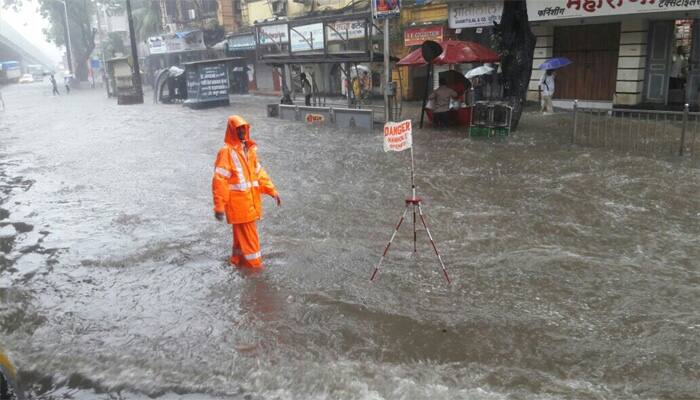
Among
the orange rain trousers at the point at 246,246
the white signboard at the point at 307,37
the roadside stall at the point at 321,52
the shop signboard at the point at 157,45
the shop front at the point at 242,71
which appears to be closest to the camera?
the orange rain trousers at the point at 246,246

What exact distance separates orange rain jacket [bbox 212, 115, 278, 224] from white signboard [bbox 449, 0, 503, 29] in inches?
634

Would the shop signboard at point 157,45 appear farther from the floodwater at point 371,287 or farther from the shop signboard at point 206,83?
the floodwater at point 371,287

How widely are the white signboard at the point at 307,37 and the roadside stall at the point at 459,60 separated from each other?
3188 mm

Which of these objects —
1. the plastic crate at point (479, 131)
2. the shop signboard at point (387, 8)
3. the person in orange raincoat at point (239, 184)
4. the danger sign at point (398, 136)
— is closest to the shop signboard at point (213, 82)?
the shop signboard at point (387, 8)

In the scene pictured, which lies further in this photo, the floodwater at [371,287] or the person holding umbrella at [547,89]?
the person holding umbrella at [547,89]

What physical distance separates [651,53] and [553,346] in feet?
50.7

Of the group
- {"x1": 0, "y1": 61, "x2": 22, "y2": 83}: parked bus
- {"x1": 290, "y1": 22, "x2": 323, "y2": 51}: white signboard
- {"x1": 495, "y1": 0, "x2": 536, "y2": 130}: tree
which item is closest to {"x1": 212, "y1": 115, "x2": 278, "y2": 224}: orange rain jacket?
{"x1": 495, "y1": 0, "x2": 536, "y2": 130}: tree

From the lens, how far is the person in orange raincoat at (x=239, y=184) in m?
6.03

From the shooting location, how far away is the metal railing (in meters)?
11.4

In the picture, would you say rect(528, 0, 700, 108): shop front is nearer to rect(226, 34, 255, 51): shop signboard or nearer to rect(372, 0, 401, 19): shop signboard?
rect(372, 0, 401, 19): shop signboard

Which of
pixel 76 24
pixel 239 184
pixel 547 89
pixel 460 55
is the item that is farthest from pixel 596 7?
pixel 76 24

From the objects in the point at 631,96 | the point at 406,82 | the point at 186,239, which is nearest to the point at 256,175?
the point at 186,239

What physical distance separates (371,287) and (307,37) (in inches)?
567

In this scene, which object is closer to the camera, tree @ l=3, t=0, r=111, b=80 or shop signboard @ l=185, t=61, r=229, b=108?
shop signboard @ l=185, t=61, r=229, b=108
